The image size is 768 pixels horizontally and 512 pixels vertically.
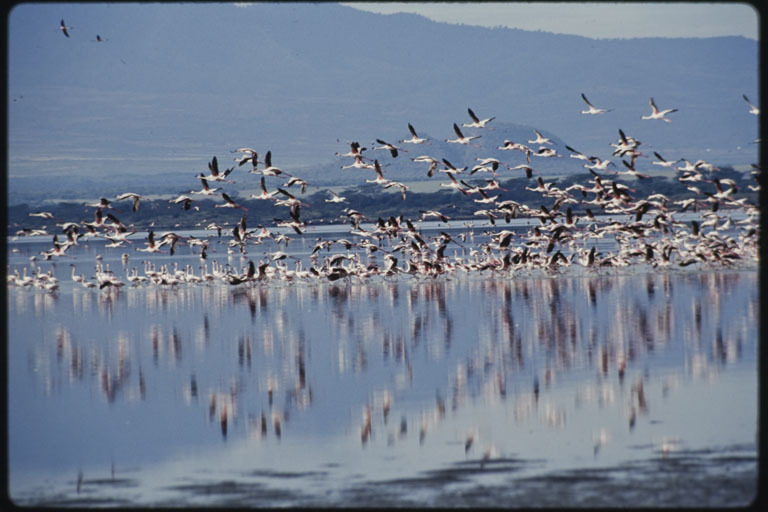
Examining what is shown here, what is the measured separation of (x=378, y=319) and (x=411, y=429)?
1163cm

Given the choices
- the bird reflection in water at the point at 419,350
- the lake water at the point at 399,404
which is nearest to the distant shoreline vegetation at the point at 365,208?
the bird reflection in water at the point at 419,350

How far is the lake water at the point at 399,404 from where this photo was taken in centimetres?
1191

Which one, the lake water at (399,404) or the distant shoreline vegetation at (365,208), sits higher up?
the distant shoreline vegetation at (365,208)

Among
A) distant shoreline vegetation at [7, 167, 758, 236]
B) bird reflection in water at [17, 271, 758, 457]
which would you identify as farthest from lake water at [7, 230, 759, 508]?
distant shoreline vegetation at [7, 167, 758, 236]

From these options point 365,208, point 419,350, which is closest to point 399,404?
point 419,350

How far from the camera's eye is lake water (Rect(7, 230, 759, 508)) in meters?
11.9

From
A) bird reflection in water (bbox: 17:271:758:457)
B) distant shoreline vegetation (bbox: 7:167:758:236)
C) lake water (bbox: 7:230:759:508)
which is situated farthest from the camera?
distant shoreline vegetation (bbox: 7:167:758:236)

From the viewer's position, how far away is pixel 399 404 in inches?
626

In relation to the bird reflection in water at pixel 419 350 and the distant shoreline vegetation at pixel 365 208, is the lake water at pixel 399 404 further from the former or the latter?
the distant shoreline vegetation at pixel 365 208

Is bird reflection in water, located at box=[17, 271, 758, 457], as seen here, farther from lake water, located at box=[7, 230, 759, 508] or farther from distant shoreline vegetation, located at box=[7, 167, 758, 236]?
distant shoreline vegetation, located at box=[7, 167, 758, 236]

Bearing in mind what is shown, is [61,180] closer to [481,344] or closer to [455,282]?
[455,282]

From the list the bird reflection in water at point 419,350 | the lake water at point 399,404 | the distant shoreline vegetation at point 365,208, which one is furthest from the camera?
the distant shoreline vegetation at point 365,208

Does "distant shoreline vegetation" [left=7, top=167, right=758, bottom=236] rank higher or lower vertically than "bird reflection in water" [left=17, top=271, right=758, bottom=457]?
higher

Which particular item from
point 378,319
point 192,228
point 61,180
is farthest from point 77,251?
point 61,180
